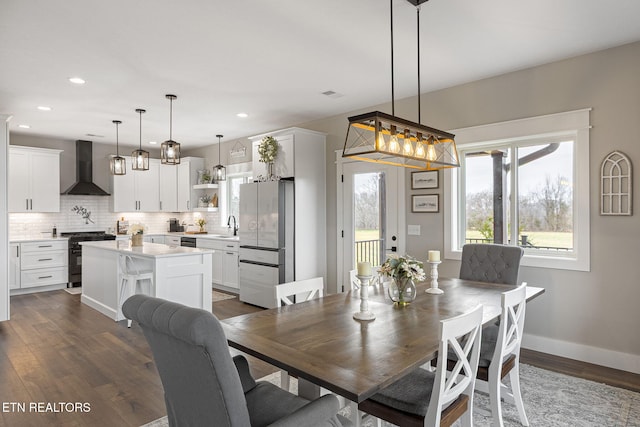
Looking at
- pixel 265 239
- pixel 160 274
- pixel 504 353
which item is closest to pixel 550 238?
pixel 504 353

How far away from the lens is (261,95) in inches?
183

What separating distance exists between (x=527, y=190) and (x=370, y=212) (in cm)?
186

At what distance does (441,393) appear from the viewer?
5.33 feet

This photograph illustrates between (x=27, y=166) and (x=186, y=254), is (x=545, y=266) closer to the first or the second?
(x=186, y=254)

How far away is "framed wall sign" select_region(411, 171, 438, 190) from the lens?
4.47 meters

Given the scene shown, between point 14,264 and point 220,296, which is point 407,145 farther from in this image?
point 14,264

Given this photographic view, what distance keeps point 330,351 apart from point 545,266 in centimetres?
291

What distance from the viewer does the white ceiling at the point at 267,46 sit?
2.71 meters

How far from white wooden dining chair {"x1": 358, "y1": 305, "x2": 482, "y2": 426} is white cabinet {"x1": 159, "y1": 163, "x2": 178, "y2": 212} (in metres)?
7.23

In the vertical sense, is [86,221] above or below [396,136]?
below

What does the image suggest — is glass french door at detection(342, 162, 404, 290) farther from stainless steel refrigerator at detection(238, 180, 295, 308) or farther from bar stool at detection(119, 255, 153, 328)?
bar stool at detection(119, 255, 153, 328)

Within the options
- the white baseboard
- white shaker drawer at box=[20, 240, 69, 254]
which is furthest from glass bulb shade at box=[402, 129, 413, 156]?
white shaker drawer at box=[20, 240, 69, 254]

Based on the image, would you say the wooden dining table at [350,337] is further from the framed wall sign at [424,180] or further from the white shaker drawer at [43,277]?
the white shaker drawer at [43,277]

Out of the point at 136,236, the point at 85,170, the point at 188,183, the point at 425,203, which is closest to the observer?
the point at 425,203
